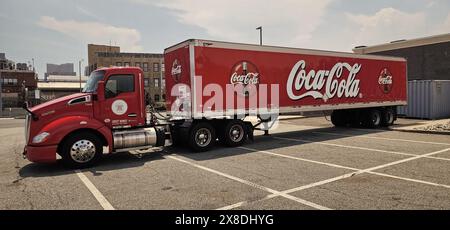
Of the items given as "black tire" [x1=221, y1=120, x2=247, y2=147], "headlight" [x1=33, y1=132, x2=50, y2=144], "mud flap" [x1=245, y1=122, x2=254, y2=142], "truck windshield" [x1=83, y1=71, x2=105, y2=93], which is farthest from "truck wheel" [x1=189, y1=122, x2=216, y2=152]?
"headlight" [x1=33, y1=132, x2=50, y2=144]

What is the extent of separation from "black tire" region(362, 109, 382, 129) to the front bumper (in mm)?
14717

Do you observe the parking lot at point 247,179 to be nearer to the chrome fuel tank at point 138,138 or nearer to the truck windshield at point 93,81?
the chrome fuel tank at point 138,138

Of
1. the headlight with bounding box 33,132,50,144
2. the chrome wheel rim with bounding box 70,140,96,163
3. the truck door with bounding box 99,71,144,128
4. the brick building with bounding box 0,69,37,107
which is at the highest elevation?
the brick building with bounding box 0,69,37,107

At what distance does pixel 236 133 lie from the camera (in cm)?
1229

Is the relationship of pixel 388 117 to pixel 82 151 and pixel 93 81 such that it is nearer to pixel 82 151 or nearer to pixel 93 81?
pixel 93 81

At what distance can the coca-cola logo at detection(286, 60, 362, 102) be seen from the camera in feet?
44.6

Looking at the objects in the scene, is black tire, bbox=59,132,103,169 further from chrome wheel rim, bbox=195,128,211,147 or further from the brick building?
the brick building

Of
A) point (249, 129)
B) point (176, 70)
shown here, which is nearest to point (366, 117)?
point (249, 129)

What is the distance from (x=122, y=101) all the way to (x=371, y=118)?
13002 millimetres

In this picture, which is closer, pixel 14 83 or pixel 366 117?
pixel 366 117

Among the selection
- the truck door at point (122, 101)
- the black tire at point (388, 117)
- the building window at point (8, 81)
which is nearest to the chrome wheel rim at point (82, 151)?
the truck door at point (122, 101)

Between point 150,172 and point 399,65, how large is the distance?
53.2ft

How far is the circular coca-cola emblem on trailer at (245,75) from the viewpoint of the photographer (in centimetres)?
1179

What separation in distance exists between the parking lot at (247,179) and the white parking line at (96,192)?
0.02 meters
